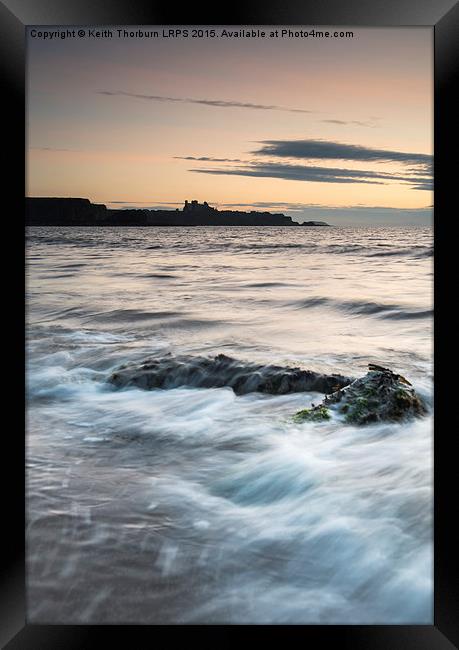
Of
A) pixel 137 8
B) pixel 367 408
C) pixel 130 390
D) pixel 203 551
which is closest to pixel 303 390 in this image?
pixel 367 408

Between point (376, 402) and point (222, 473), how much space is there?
936mm

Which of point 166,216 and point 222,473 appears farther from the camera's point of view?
point 166,216

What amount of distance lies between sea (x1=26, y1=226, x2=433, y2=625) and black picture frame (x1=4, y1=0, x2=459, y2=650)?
13 cm

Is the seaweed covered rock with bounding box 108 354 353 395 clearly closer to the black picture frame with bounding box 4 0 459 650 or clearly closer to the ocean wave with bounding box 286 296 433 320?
the ocean wave with bounding box 286 296 433 320

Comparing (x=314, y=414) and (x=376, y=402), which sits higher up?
(x=376, y=402)

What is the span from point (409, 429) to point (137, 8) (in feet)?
7.78

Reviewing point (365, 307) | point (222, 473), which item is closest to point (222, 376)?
point (222, 473)

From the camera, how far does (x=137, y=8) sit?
2.16 meters

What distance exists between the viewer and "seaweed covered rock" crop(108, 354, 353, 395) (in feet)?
13.2
